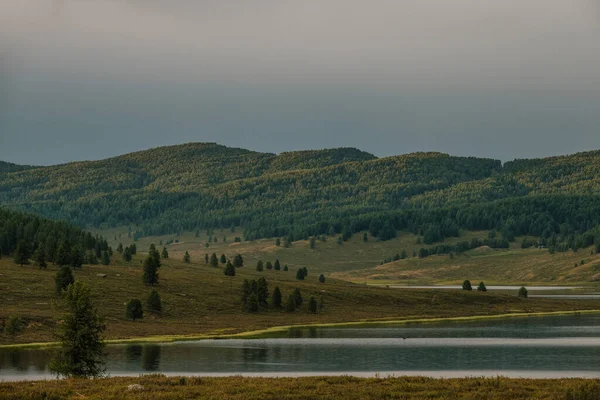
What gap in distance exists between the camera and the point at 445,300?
194 metres

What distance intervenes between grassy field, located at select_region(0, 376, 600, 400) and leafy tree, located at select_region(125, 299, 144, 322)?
77436 mm

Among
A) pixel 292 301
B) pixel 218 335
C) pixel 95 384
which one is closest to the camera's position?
pixel 95 384

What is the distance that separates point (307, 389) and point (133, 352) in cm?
5161

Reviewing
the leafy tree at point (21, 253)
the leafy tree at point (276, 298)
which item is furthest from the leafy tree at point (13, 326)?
the leafy tree at point (21, 253)

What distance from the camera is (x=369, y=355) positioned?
335 ft

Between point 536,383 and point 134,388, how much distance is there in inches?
1022

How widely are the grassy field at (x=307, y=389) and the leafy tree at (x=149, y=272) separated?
110027 mm

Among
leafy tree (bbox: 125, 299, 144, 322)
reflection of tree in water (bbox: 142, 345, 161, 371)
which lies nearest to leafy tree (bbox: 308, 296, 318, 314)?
leafy tree (bbox: 125, 299, 144, 322)

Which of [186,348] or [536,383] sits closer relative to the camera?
[536,383]

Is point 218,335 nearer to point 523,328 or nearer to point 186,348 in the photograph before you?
point 186,348

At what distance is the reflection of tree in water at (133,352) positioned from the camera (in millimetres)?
98688

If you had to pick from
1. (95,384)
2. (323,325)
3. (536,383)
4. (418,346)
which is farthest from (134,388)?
(323,325)

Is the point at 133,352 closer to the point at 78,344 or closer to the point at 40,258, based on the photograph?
the point at 78,344

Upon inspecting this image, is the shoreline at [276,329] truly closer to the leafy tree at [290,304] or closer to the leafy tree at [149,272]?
the leafy tree at [290,304]
